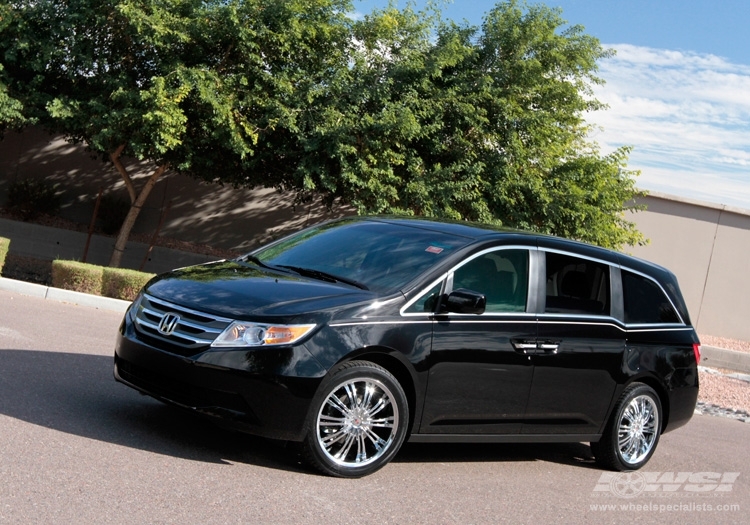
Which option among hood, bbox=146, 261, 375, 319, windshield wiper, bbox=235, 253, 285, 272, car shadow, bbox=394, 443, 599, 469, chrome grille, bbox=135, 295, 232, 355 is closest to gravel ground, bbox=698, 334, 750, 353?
car shadow, bbox=394, 443, 599, 469

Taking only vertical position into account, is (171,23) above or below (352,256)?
above

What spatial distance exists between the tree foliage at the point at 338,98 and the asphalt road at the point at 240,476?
9328 mm

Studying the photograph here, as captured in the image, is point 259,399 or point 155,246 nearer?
point 259,399

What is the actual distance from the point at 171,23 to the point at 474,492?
13199 millimetres

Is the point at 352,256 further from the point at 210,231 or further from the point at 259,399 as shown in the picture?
the point at 210,231

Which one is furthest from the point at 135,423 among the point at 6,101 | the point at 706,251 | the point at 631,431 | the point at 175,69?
the point at 706,251

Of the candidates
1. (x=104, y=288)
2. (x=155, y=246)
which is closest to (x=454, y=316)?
A: (x=104, y=288)

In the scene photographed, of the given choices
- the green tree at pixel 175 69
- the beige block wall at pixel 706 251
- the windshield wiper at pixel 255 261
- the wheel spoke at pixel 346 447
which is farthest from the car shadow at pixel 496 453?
the beige block wall at pixel 706 251

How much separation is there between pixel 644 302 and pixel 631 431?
41.8 inches

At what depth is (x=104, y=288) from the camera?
14.5 meters

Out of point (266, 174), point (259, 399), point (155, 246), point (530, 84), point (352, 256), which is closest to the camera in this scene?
point (259, 399)

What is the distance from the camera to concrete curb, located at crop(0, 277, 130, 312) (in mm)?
13656

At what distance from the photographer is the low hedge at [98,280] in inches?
564

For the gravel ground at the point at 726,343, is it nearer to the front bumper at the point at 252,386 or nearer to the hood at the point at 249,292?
the hood at the point at 249,292
